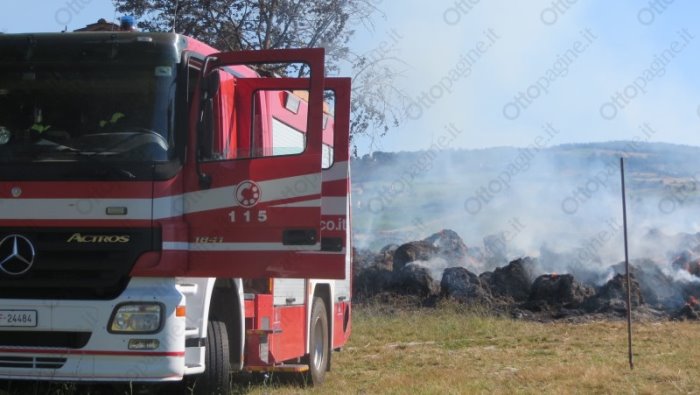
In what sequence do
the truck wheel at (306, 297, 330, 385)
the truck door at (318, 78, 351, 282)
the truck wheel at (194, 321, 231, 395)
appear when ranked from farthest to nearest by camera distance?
the truck wheel at (306, 297, 330, 385), the truck wheel at (194, 321, 231, 395), the truck door at (318, 78, 351, 282)

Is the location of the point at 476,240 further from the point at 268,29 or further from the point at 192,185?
the point at 192,185

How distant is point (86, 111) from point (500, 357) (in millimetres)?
7739

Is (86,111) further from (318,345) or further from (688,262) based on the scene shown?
(688,262)

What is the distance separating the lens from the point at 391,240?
1272 inches

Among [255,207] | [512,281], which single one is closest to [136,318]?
[255,207]

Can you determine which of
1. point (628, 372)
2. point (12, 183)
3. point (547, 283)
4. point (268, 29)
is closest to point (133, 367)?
point (12, 183)

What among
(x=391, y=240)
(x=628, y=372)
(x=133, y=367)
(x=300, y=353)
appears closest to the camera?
(x=133, y=367)

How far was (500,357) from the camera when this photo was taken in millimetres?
12695

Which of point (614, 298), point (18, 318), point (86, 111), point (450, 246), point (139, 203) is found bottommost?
point (614, 298)

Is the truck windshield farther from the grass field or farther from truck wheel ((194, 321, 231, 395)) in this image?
the grass field

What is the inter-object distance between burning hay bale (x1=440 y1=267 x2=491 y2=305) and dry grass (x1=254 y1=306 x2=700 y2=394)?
0.87m

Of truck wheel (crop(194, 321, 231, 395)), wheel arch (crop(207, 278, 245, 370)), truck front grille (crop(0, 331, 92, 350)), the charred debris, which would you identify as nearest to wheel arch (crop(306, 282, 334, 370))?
wheel arch (crop(207, 278, 245, 370))

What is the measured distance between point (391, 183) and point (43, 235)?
23.2m

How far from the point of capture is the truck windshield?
267 inches
